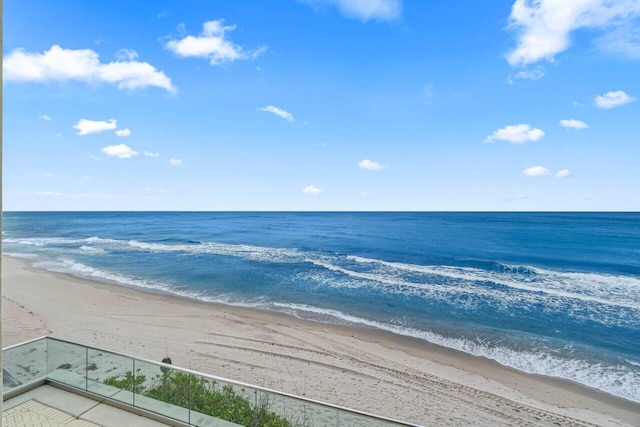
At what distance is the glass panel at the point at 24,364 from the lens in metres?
6.50

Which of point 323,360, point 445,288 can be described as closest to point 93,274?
point 323,360

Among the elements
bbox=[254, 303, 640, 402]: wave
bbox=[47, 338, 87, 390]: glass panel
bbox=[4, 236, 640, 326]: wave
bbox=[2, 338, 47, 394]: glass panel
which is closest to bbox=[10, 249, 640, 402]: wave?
bbox=[254, 303, 640, 402]: wave

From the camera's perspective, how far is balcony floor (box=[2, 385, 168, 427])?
594 cm

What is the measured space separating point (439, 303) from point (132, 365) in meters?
16.5

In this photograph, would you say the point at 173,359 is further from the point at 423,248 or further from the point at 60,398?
the point at 423,248

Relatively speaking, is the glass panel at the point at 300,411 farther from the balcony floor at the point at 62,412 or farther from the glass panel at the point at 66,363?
the glass panel at the point at 66,363

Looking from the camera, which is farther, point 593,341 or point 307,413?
point 593,341

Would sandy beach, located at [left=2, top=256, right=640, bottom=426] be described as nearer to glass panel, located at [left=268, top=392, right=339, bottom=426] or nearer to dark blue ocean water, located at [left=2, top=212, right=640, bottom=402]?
dark blue ocean water, located at [left=2, top=212, right=640, bottom=402]

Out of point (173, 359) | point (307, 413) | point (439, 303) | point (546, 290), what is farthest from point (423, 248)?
point (307, 413)

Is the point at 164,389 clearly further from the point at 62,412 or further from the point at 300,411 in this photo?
the point at 300,411

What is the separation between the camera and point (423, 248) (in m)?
39.8

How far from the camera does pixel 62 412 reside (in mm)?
6215

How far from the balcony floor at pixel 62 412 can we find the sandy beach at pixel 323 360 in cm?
468

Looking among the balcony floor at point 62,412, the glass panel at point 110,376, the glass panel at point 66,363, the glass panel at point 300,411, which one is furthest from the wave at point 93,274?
the glass panel at point 300,411
